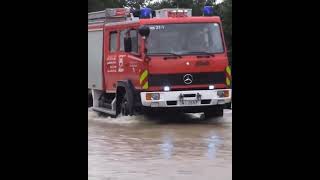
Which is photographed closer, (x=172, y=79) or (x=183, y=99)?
(x=183, y=99)

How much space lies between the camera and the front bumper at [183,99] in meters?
14.7

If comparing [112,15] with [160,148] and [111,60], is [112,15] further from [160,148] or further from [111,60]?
[160,148]

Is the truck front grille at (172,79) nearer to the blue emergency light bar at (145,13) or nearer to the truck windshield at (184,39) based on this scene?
the truck windshield at (184,39)

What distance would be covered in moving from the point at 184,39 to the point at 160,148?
4.13m

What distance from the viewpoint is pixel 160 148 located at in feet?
37.3

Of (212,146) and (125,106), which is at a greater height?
(125,106)

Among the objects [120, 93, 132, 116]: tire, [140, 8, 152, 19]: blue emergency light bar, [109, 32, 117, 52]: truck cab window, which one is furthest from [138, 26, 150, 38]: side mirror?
[109, 32, 117, 52]: truck cab window

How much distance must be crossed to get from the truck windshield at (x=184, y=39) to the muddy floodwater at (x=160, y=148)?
171 cm

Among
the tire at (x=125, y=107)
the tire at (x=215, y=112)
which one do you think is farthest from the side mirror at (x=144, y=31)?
the tire at (x=215, y=112)

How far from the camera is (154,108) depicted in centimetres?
1483

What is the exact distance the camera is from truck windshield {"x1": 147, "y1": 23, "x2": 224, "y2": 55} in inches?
583

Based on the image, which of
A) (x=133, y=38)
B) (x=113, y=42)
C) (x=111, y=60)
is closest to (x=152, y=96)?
(x=133, y=38)

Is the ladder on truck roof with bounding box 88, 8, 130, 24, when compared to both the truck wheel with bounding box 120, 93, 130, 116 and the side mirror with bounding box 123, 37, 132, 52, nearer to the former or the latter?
the side mirror with bounding box 123, 37, 132, 52
